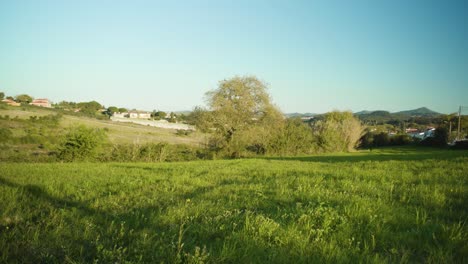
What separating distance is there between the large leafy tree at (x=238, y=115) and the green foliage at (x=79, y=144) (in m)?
16.3

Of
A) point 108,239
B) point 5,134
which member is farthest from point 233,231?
point 5,134

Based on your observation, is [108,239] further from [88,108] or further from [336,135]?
[88,108]

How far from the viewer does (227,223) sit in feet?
11.6

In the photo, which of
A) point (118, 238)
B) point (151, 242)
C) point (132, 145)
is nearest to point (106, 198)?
point (118, 238)

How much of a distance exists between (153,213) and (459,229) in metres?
4.48

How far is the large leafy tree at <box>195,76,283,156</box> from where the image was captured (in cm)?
3828

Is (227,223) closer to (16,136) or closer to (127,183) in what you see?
(127,183)

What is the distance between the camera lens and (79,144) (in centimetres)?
2562

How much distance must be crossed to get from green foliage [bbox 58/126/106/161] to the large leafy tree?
16312mm

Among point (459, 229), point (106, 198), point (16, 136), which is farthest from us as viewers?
point (16, 136)

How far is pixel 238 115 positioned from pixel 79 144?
22.4m

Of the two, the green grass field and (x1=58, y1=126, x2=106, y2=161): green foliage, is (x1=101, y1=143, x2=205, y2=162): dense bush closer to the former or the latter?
(x1=58, y1=126, x2=106, y2=161): green foliage

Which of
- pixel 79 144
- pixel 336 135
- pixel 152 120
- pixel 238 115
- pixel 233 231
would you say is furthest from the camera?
pixel 152 120

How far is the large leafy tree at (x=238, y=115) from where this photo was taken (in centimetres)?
3828
